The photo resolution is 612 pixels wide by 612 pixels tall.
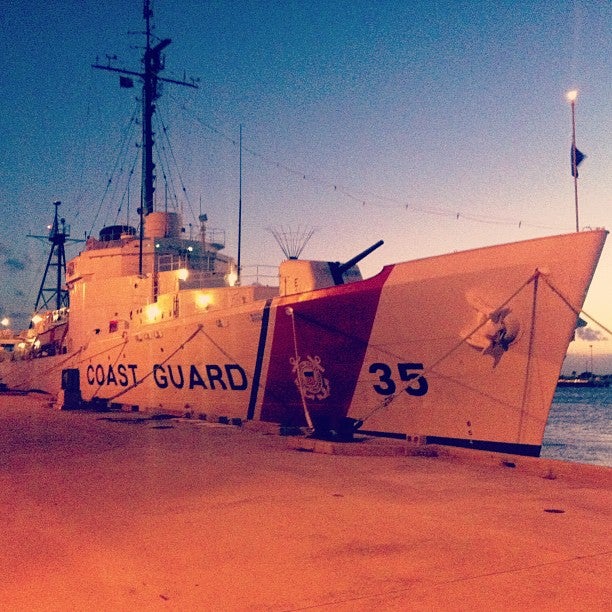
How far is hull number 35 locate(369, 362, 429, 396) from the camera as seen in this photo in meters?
9.91

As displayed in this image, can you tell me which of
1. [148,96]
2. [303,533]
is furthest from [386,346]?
[148,96]

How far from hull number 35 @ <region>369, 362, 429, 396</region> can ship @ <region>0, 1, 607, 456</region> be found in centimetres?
2

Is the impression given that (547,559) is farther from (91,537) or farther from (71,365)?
(71,365)

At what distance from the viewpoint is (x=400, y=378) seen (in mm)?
10133

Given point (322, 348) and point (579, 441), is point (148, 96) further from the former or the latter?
point (579, 441)

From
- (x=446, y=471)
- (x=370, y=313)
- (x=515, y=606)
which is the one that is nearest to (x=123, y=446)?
(x=370, y=313)

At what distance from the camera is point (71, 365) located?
22250 millimetres

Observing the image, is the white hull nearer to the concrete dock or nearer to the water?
the concrete dock

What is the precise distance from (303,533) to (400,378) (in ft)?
18.8

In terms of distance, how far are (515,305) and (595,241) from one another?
138cm

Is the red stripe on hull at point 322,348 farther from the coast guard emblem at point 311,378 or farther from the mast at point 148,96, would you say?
the mast at point 148,96

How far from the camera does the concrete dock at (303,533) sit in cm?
340

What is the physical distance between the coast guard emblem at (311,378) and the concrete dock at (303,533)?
8.60 ft

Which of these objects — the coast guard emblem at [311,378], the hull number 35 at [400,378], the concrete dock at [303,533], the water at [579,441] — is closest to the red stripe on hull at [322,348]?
the coast guard emblem at [311,378]
